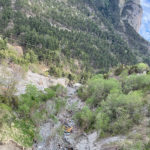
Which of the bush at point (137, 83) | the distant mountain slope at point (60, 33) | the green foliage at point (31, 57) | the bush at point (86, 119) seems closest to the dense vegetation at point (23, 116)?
the bush at point (86, 119)

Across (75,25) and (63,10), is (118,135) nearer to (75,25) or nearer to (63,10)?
(75,25)

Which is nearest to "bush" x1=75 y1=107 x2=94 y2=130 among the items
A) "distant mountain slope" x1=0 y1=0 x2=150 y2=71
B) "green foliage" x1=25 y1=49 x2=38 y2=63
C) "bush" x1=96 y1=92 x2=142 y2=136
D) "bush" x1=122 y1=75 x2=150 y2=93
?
"bush" x1=96 y1=92 x2=142 y2=136

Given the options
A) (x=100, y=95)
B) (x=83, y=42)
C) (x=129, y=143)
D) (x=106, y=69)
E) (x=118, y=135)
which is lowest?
(x=106, y=69)

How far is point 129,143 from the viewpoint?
19.2m

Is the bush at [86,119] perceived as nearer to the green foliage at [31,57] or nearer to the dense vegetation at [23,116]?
the dense vegetation at [23,116]

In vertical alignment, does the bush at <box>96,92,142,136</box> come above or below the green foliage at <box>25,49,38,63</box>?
above

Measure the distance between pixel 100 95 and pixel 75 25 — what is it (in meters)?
102

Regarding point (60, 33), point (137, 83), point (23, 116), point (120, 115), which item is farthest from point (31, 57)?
point (120, 115)

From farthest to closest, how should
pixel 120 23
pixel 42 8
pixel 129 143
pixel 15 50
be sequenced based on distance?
pixel 120 23 → pixel 42 8 → pixel 15 50 → pixel 129 143

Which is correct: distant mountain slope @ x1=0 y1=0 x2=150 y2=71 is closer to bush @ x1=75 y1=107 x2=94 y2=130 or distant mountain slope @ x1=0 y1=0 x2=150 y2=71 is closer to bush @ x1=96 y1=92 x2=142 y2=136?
bush @ x1=75 y1=107 x2=94 y2=130

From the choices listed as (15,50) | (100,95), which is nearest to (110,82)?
(100,95)

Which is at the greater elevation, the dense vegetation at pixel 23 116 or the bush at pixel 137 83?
the bush at pixel 137 83

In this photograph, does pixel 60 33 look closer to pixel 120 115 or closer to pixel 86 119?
pixel 86 119

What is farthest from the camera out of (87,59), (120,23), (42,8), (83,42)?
(120,23)
